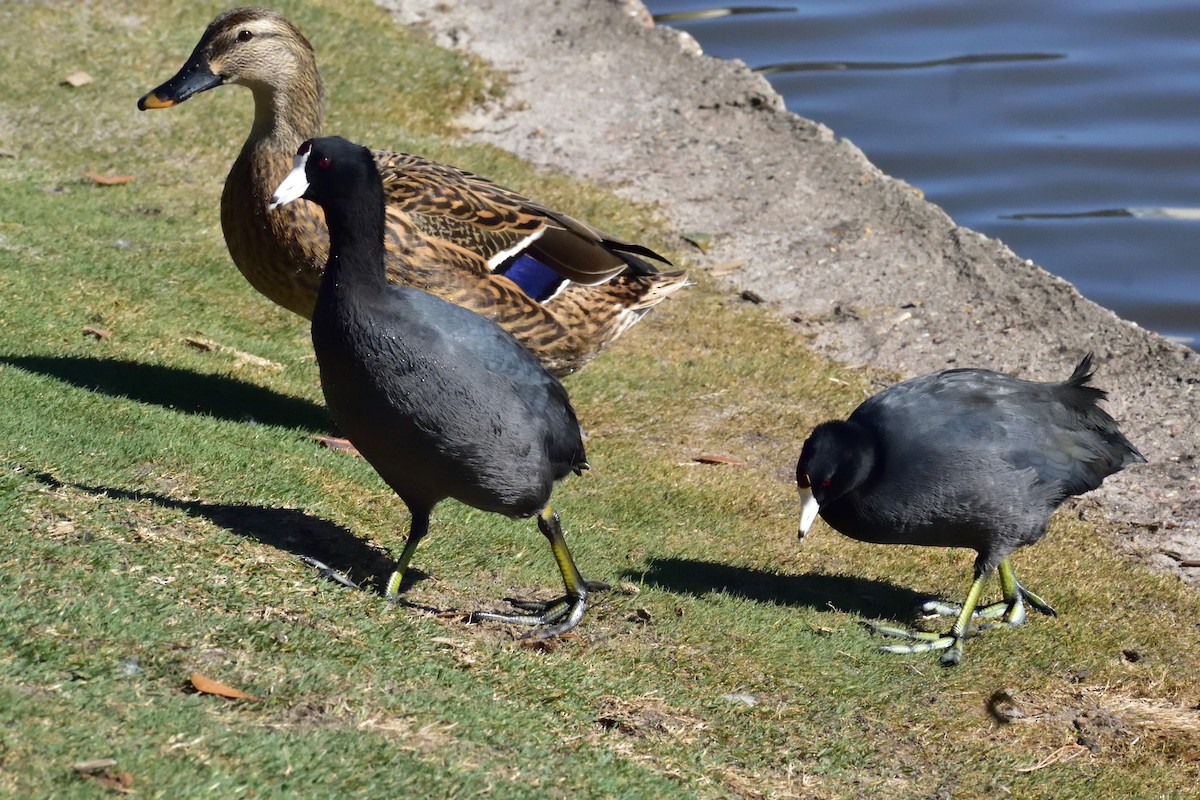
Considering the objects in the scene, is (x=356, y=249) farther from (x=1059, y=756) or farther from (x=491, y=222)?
(x=1059, y=756)

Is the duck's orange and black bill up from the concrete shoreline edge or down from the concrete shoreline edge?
up

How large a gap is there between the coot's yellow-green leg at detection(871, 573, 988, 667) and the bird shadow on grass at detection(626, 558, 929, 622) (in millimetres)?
287

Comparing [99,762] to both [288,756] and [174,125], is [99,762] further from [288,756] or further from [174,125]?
[174,125]

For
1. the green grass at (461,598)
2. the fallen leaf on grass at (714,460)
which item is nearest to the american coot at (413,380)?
the green grass at (461,598)

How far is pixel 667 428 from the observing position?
880 centimetres

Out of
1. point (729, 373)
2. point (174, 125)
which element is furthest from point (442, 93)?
point (729, 373)

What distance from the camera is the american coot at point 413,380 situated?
5.48 m

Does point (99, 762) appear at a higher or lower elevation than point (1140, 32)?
lower

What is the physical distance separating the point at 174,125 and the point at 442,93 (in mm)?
2527

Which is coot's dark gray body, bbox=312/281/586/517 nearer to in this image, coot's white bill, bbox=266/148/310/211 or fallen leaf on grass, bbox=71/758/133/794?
coot's white bill, bbox=266/148/310/211

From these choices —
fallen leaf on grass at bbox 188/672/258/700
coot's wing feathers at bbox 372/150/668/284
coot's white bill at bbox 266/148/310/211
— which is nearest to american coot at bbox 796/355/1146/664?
coot's wing feathers at bbox 372/150/668/284

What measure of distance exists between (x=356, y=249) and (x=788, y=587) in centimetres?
279

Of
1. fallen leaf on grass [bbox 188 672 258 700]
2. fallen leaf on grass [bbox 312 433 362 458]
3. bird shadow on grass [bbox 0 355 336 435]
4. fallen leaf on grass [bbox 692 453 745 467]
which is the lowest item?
fallen leaf on grass [bbox 692 453 745 467]

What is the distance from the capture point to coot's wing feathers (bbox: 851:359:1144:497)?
6.49 meters
